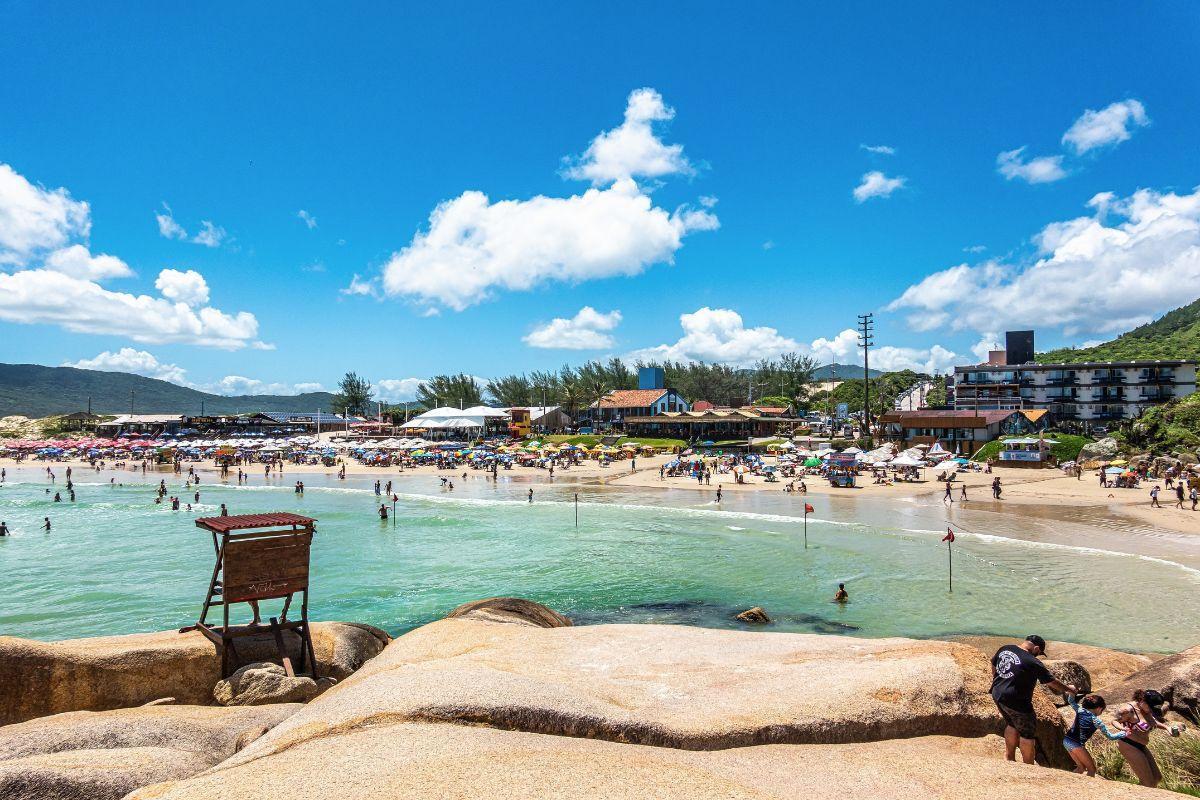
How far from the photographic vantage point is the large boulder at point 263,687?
34.4ft

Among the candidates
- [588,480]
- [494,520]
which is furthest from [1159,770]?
[588,480]

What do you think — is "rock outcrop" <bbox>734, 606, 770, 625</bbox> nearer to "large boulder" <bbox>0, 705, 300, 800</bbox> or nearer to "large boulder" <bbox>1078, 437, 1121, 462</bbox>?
"large boulder" <bbox>0, 705, 300, 800</bbox>

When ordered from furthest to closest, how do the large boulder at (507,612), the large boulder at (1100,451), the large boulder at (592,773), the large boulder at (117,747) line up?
1. the large boulder at (1100,451)
2. the large boulder at (507,612)
3. the large boulder at (117,747)
4. the large boulder at (592,773)

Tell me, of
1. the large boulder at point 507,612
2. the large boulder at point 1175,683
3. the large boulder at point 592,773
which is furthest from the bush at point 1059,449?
the large boulder at point 592,773

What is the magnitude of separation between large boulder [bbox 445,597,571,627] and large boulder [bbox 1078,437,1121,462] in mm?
53253

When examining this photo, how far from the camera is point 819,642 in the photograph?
12156 millimetres

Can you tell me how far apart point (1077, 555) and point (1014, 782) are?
25928 millimetres

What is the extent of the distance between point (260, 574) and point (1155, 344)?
152m

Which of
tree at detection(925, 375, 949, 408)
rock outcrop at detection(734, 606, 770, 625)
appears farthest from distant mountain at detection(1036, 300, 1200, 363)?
rock outcrop at detection(734, 606, 770, 625)

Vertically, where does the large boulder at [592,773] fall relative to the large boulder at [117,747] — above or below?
above

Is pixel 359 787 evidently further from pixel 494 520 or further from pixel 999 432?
pixel 999 432

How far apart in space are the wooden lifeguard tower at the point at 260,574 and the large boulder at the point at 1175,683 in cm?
1349

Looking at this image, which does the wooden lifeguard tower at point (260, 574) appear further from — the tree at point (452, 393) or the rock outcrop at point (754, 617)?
the tree at point (452, 393)

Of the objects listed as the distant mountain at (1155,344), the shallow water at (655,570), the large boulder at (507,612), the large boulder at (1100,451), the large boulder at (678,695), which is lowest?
the shallow water at (655,570)
